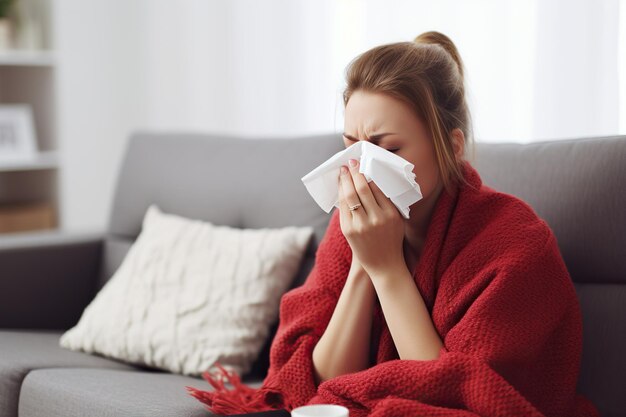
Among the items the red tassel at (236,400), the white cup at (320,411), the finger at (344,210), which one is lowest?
the red tassel at (236,400)

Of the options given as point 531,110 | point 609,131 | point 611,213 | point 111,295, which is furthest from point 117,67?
point 611,213

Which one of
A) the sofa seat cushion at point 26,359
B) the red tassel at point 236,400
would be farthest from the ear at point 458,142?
the sofa seat cushion at point 26,359

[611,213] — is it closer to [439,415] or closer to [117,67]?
[439,415]

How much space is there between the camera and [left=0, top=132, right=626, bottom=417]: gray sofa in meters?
1.57

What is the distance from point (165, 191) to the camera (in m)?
2.30

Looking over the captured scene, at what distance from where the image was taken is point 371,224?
1420 mm

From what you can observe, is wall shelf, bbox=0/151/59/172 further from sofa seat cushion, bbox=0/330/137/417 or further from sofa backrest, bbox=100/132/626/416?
sofa seat cushion, bbox=0/330/137/417

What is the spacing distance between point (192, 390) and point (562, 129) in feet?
3.80

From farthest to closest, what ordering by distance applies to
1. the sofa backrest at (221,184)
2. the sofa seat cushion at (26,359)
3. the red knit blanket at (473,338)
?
the sofa backrest at (221,184), the sofa seat cushion at (26,359), the red knit blanket at (473,338)

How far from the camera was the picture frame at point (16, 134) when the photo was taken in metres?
3.36

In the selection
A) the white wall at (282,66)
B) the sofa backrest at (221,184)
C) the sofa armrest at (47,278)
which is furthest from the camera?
the sofa armrest at (47,278)

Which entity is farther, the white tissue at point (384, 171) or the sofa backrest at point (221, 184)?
the sofa backrest at point (221, 184)

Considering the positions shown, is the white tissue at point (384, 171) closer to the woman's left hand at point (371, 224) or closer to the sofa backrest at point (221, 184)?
the woman's left hand at point (371, 224)

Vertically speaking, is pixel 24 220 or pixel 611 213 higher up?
pixel 611 213
